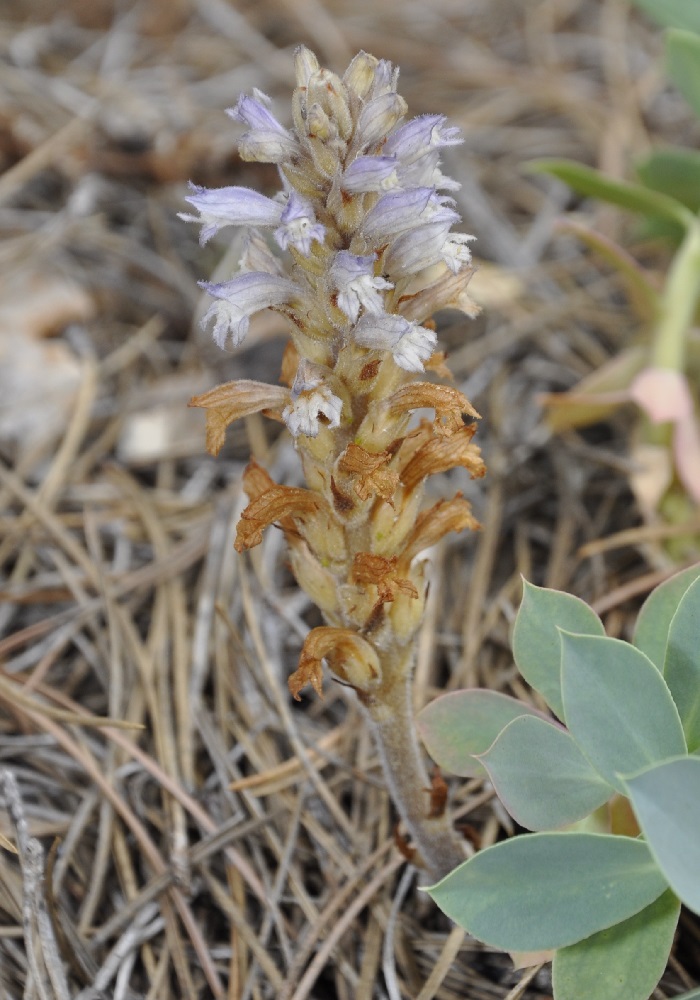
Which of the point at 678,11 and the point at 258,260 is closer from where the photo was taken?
the point at 258,260

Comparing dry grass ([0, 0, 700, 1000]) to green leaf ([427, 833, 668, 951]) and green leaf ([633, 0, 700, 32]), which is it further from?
green leaf ([633, 0, 700, 32])

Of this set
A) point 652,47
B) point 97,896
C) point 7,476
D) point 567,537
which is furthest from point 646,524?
point 652,47

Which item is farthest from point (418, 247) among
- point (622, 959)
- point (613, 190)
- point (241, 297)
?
point (613, 190)

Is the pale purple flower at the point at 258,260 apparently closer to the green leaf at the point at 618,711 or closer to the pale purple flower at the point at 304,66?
the pale purple flower at the point at 304,66

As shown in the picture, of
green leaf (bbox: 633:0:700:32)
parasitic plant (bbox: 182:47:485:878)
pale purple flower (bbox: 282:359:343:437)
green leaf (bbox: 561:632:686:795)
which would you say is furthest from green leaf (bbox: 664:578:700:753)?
green leaf (bbox: 633:0:700:32)

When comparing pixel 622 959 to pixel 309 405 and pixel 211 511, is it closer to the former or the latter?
pixel 309 405

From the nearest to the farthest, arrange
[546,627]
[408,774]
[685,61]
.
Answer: [546,627]
[408,774]
[685,61]

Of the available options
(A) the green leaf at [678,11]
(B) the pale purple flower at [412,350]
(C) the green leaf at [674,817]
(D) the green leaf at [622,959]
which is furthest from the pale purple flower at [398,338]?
(A) the green leaf at [678,11]
